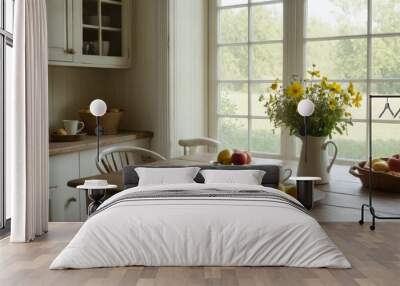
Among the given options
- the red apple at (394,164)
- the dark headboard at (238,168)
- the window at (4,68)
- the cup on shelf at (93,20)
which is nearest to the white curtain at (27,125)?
the window at (4,68)

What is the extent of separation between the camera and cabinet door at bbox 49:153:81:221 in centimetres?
549

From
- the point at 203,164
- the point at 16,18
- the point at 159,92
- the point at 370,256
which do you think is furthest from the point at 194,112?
the point at 370,256

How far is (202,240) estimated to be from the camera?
12.1ft

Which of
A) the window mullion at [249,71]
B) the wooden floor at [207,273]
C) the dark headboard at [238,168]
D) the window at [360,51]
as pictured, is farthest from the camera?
the window mullion at [249,71]

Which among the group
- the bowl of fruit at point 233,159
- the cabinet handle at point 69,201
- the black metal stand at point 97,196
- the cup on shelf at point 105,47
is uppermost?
the cup on shelf at point 105,47

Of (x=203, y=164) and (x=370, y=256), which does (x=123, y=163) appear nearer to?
(x=203, y=164)

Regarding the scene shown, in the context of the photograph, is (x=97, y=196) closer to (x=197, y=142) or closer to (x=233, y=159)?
(x=233, y=159)

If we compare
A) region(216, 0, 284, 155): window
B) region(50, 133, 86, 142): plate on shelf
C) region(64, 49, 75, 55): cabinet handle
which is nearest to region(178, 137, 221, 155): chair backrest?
region(216, 0, 284, 155): window

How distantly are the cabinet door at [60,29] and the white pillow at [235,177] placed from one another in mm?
2078

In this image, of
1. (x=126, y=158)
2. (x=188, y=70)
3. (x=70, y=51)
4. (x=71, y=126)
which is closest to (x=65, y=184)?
(x=126, y=158)

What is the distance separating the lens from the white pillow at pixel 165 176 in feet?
14.5

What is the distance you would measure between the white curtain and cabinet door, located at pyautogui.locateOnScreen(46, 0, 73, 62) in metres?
1.19

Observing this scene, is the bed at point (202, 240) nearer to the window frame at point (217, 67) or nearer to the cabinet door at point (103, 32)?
the cabinet door at point (103, 32)

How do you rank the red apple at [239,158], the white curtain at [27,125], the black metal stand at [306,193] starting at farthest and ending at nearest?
the red apple at [239,158], the white curtain at [27,125], the black metal stand at [306,193]
